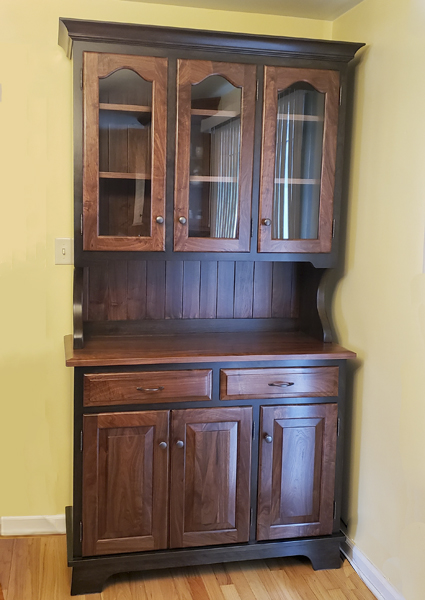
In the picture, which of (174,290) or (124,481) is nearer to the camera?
(124,481)

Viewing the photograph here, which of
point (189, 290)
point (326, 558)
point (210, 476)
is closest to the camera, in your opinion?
point (210, 476)

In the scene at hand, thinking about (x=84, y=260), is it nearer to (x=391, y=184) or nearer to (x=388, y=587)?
(x=391, y=184)

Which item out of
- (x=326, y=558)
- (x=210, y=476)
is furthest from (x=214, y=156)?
(x=326, y=558)

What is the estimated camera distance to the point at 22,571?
2293mm

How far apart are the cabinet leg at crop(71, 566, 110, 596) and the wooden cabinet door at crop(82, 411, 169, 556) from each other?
0.07 meters

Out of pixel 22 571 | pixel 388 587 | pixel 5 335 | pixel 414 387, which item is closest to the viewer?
pixel 414 387

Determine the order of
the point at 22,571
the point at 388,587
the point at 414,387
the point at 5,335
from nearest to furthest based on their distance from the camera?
the point at 414,387 < the point at 388,587 < the point at 22,571 < the point at 5,335

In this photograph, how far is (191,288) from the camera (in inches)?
102

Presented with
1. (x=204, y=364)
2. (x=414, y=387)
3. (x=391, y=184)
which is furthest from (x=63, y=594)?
(x=391, y=184)

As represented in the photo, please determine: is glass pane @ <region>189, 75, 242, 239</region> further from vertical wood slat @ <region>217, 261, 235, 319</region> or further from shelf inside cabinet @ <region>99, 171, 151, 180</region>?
vertical wood slat @ <region>217, 261, 235, 319</region>

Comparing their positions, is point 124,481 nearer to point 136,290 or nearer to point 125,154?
point 136,290

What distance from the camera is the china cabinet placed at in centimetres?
213

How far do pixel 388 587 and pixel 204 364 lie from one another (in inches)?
40.3

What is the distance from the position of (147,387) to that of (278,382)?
49 centimetres
